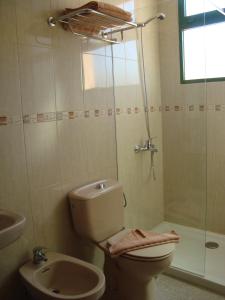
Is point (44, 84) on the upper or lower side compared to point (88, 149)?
upper

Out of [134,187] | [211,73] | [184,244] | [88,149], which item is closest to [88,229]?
[88,149]

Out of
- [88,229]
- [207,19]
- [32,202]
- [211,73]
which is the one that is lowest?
[88,229]

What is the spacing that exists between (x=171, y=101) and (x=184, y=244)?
1.35 metres

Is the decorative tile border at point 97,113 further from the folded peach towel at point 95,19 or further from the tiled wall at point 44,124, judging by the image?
the folded peach towel at point 95,19

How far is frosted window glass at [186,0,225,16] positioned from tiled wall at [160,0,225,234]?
0.40 ft

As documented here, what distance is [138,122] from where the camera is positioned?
278 centimetres

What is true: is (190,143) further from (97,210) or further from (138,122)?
(97,210)

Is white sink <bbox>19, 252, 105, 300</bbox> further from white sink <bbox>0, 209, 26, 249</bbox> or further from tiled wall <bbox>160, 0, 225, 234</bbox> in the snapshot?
tiled wall <bbox>160, 0, 225, 234</bbox>

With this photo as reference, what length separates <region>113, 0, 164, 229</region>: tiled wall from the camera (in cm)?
258

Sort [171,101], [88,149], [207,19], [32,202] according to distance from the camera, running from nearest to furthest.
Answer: [32,202]
[88,149]
[207,19]
[171,101]

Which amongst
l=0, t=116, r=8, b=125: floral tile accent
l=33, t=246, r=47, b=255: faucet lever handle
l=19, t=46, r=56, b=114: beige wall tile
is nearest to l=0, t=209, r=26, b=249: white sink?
l=33, t=246, r=47, b=255: faucet lever handle

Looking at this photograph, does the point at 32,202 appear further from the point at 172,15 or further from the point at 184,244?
the point at 172,15

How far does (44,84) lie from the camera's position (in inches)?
72.7

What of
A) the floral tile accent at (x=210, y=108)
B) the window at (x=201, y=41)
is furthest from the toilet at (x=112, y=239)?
the window at (x=201, y=41)
